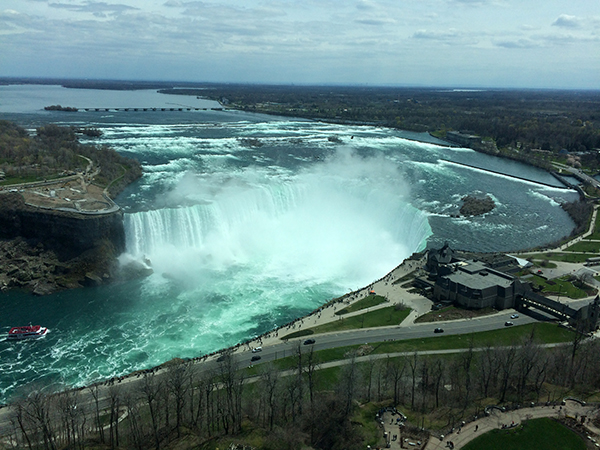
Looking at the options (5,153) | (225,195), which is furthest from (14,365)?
(5,153)

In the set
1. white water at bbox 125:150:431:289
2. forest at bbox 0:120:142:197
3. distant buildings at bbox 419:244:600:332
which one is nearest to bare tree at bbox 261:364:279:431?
distant buildings at bbox 419:244:600:332

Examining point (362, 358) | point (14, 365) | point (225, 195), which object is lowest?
point (14, 365)

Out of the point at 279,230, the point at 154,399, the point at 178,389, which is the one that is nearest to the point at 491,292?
the point at 178,389

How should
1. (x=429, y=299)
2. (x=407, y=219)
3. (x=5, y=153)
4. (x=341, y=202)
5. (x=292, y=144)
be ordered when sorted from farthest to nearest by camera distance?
(x=292, y=144)
(x=5, y=153)
(x=341, y=202)
(x=407, y=219)
(x=429, y=299)

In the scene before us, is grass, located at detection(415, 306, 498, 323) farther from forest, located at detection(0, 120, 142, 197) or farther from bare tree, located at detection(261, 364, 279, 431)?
forest, located at detection(0, 120, 142, 197)

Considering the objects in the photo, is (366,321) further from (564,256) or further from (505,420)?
(564,256)

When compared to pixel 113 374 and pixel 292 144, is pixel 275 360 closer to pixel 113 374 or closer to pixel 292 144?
pixel 113 374
